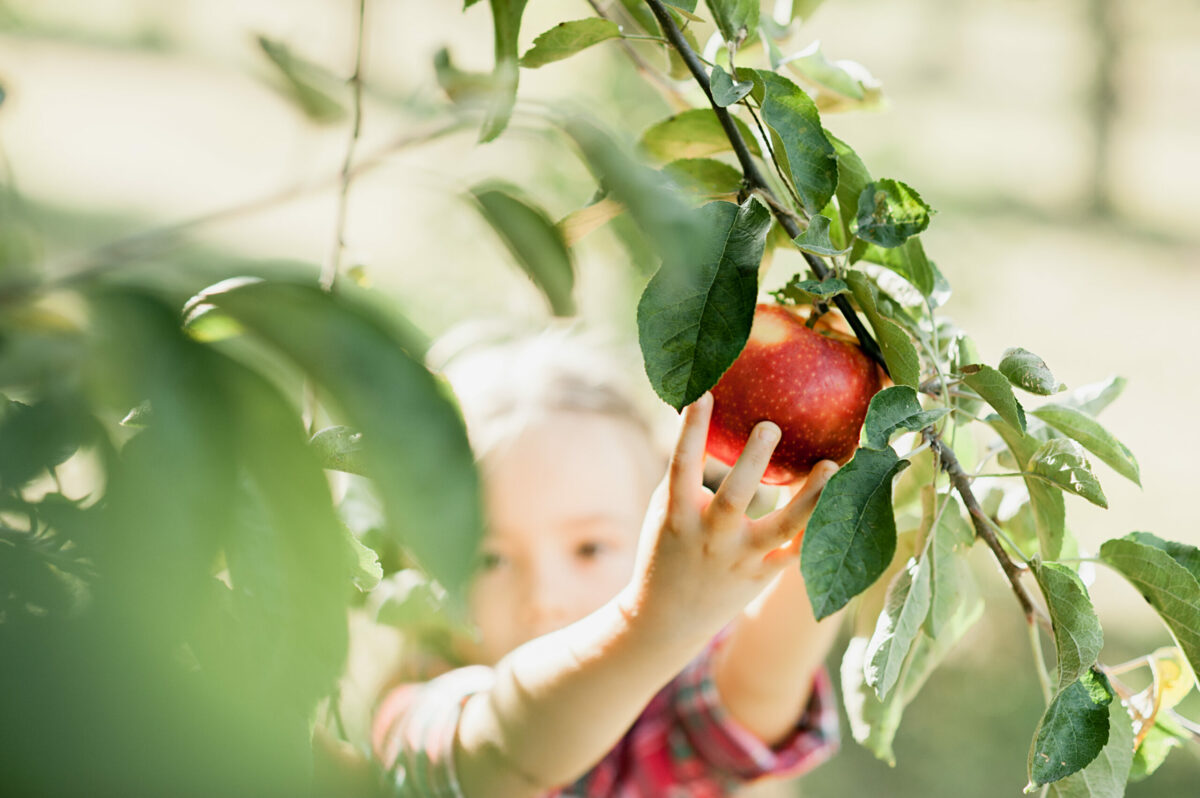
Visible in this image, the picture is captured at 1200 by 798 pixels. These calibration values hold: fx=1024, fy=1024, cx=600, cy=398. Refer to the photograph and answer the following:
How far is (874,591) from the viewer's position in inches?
24.0

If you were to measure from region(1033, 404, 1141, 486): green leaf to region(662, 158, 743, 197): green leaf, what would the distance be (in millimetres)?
180

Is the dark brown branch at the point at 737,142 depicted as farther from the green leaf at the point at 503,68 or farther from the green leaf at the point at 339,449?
the green leaf at the point at 339,449

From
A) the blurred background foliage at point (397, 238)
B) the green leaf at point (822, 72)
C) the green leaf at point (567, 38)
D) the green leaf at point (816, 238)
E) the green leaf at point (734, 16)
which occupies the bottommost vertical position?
the blurred background foliage at point (397, 238)

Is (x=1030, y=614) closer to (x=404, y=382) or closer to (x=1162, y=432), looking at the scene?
(x=404, y=382)

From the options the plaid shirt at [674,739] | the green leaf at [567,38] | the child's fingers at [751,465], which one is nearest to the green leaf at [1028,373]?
the child's fingers at [751,465]

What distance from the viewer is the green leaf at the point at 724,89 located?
0.40 m

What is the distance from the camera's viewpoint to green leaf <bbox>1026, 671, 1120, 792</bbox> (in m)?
0.38

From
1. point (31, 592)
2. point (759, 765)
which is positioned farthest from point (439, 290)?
point (31, 592)

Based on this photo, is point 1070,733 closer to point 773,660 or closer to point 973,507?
point 973,507

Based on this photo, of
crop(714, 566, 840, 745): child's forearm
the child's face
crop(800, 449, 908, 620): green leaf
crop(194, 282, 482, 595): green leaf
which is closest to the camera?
crop(194, 282, 482, 595): green leaf

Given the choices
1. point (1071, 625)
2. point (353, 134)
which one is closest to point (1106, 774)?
point (1071, 625)

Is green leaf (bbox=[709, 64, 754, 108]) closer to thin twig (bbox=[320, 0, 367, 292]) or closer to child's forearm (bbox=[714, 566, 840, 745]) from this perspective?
thin twig (bbox=[320, 0, 367, 292])

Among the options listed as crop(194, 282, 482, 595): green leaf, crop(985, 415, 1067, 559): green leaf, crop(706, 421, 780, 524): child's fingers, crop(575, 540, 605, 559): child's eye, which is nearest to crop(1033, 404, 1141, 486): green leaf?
crop(985, 415, 1067, 559): green leaf

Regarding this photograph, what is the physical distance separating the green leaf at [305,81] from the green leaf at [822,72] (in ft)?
0.80
